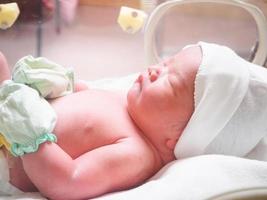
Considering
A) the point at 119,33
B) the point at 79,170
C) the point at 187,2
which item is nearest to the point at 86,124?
the point at 79,170

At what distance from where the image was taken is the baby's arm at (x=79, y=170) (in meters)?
0.93

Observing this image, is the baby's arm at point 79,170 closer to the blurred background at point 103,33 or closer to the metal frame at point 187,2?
the metal frame at point 187,2

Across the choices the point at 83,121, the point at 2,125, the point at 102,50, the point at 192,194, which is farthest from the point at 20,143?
the point at 102,50

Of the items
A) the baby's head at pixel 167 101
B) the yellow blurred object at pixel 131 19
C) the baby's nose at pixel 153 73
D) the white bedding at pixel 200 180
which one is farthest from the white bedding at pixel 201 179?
the yellow blurred object at pixel 131 19

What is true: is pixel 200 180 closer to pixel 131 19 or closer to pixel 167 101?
pixel 167 101

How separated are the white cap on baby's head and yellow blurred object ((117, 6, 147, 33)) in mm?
756

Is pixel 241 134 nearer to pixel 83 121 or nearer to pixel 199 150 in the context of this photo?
pixel 199 150

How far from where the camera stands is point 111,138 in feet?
3.42

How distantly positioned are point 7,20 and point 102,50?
41 cm

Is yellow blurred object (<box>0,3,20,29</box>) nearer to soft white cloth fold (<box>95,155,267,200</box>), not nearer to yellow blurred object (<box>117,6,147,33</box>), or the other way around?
yellow blurred object (<box>117,6,147,33</box>)

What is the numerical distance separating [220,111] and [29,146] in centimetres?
41

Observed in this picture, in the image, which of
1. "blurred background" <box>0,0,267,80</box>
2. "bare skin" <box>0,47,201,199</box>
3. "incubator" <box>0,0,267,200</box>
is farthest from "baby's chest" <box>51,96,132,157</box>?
"blurred background" <box>0,0,267,80</box>

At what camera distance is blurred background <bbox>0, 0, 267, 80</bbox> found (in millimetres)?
1789

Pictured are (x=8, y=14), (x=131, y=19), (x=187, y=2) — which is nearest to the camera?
(x=187, y=2)
